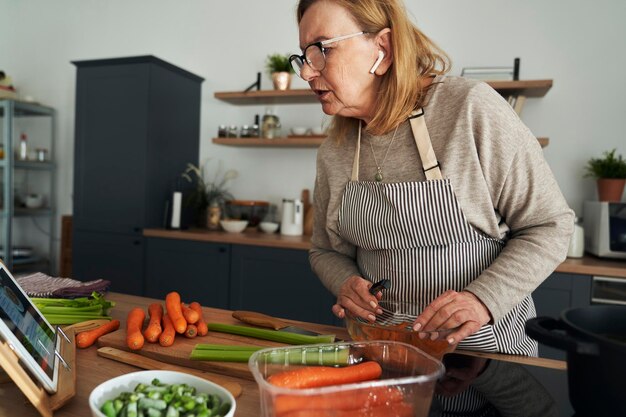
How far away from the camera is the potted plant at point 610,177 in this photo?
8.37 feet

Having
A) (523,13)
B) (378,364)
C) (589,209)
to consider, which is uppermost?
(523,13)

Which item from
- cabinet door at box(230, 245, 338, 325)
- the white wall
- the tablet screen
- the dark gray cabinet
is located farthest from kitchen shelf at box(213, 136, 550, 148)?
the tablet screen

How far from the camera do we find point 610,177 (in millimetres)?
2580

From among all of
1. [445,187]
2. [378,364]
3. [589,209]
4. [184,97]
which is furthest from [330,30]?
[184,97]

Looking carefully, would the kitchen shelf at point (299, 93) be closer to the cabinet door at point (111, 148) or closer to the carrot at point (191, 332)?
the cabinet door at point (111, 148)

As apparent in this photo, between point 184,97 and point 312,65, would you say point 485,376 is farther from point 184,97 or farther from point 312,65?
point 184,97

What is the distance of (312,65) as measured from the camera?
44.9 inches

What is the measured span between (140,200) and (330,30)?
7.79 feet

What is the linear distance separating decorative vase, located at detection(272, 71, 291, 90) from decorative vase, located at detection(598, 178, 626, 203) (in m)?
1.92

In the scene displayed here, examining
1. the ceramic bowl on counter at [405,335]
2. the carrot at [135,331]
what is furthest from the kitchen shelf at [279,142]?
the ceramic bowl on counter at [405,335]

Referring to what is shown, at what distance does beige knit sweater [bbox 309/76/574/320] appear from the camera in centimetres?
102

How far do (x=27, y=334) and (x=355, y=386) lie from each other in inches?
19.7

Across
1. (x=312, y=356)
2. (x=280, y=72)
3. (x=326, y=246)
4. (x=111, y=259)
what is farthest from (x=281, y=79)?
(x=312, y=356)

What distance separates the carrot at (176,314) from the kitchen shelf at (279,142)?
1983 mm
